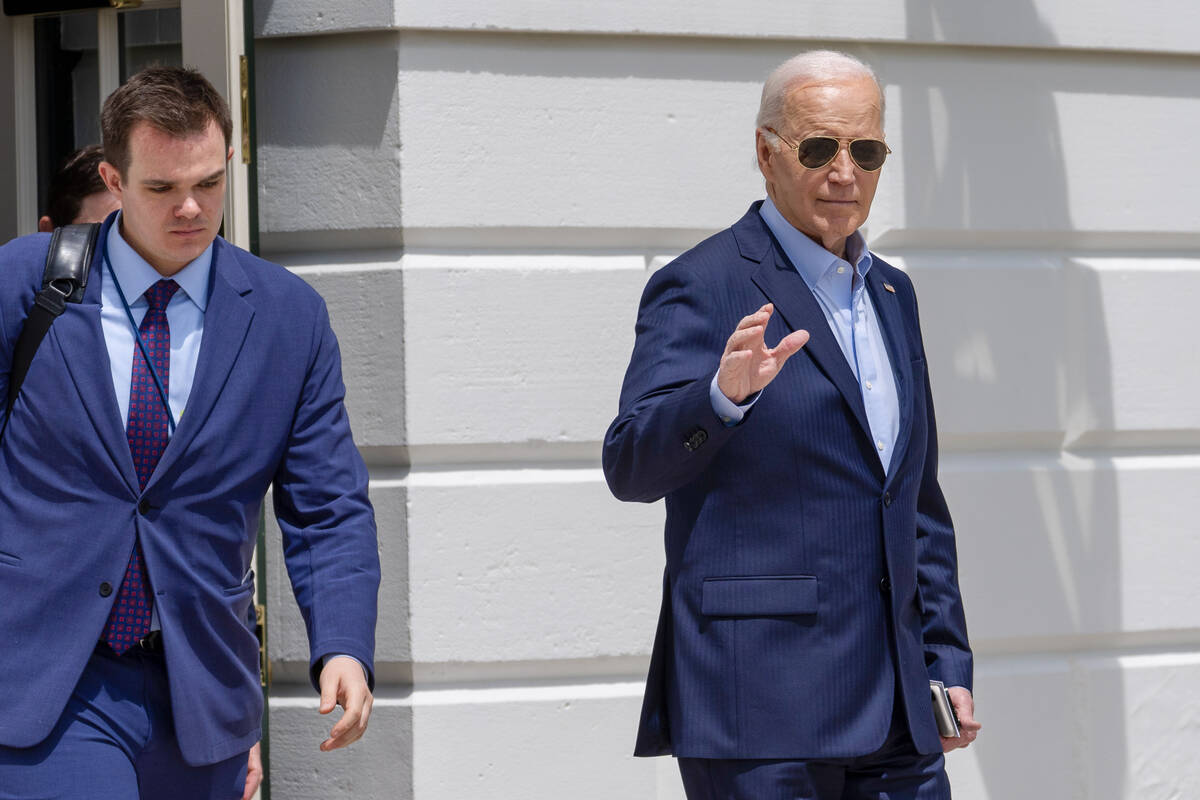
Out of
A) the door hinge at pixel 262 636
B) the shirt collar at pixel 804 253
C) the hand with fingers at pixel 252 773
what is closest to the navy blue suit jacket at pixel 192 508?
the hand with fingers at pixel 252 773

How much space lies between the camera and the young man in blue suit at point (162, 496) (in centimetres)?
259

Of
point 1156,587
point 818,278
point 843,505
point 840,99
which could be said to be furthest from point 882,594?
point 1156,587

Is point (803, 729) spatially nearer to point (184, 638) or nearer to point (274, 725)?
point (184, 638)

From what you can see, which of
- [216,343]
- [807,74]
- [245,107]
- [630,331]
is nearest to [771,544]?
[807,74]

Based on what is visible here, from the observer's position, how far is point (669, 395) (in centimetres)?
267

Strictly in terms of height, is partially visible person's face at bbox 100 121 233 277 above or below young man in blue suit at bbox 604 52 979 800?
above

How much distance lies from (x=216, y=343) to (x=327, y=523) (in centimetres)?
35

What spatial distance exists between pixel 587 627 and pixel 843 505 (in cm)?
166

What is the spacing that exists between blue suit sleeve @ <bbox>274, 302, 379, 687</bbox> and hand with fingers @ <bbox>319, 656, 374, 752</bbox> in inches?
1.2

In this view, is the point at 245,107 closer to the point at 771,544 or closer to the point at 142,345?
the point at 142,345

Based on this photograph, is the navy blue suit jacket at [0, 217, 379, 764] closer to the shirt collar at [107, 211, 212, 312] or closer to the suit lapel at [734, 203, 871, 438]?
the shirt collar at [107, 211, 212, 312]

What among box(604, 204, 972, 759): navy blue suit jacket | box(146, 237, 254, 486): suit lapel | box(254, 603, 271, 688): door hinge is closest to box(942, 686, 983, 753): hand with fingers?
box(604, 204, 972, 759): navy blue suit jacket

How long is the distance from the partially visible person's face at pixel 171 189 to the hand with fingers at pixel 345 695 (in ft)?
2.33

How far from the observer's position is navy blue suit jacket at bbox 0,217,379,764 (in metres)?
2.59
